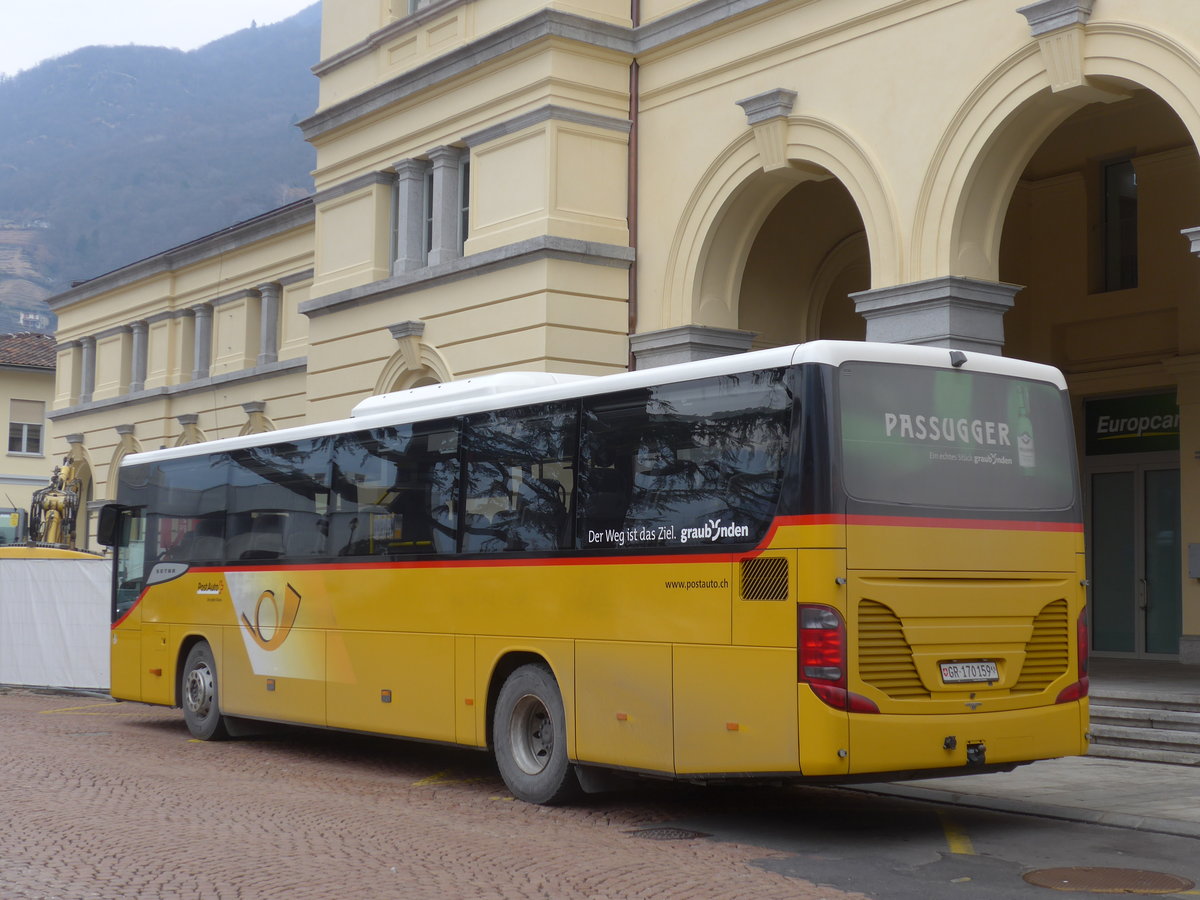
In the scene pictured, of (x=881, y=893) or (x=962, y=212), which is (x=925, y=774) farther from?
(x=962, y=212)

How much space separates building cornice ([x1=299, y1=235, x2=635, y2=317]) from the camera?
1995 centimetres

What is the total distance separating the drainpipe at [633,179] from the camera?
2056cm

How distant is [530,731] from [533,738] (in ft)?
0.18

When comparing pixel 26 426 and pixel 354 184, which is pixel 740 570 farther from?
pixel 26 426

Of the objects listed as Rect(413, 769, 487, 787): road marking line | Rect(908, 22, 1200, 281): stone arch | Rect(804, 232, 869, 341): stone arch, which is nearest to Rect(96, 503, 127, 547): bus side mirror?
Rect(413, 769, 487, 787): road marking line

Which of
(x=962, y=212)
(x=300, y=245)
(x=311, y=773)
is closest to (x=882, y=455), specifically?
(x=311, y=773)

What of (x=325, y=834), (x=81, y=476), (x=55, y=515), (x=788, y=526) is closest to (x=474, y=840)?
(x=325, y=834)

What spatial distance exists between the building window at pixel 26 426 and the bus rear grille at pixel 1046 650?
60.0 m

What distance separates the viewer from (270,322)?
36.2 m

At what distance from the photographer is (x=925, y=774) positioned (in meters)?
9.46

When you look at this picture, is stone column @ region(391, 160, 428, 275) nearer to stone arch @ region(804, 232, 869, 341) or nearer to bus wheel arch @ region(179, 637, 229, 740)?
stone arch @ region(804, 232, 869, 341)

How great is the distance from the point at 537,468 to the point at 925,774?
3.50 meters

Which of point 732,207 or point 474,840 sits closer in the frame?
point 474,840

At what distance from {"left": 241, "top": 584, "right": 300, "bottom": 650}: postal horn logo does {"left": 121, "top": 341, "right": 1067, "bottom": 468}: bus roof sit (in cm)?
146
